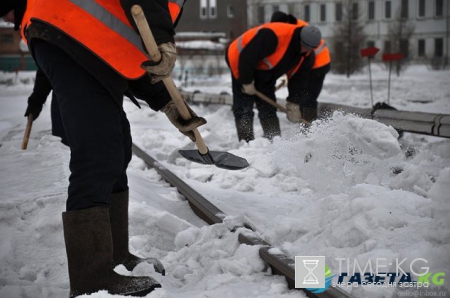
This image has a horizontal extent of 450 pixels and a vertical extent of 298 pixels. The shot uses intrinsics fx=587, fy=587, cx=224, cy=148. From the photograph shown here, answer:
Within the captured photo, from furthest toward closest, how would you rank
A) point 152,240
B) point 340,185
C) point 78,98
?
point 340,185 → point 152,240 → point 78,98

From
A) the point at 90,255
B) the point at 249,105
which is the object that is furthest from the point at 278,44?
the point at 90,255

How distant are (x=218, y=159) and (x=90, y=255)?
3.65 ft

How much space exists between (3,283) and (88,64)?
1.07m

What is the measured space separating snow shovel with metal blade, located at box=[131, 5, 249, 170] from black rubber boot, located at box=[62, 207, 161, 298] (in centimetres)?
64

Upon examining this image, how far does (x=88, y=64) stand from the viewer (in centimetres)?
233

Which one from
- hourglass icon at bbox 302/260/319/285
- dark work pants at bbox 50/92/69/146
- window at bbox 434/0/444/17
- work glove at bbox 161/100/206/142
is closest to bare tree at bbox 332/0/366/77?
window at bbox 434/0/444/17

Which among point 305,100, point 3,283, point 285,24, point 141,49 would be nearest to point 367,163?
point 141,49

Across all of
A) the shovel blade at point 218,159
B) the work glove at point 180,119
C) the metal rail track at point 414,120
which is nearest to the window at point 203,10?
the metal rail track at point 414,120

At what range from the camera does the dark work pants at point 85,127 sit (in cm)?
229

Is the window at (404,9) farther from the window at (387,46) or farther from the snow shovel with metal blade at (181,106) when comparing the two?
the snow shovel with metal blade at (181,106)

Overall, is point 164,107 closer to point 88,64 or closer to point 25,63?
point 88,64

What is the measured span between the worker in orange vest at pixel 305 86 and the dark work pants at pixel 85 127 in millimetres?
5216

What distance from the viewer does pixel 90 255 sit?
233 centimetres

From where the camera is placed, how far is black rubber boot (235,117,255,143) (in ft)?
23.4
